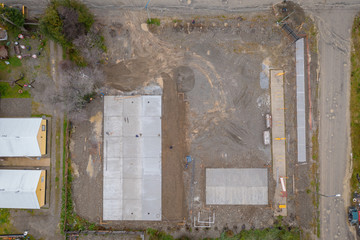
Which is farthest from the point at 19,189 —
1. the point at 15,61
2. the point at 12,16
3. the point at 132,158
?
the point at 12,16

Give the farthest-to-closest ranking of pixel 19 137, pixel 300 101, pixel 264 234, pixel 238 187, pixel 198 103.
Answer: pixel 198 103, pixel 300 101, pixel 238 187, pixel 264 234, pixel 19 137

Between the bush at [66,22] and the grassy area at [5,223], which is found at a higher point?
the bush at [66,22]

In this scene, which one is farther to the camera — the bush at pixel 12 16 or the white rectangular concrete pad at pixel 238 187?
the white rectangular concrete pad at pixel 238 187

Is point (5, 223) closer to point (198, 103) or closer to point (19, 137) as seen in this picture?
→ point (19, 137)

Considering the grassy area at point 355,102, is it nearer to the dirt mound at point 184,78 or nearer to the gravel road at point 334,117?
the gravel road at point 334,117

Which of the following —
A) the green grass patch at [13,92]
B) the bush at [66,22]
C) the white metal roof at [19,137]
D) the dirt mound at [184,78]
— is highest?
the bush at [66,22]

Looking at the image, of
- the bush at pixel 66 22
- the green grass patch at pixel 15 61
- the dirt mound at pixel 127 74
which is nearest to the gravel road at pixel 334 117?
the dirt mound at pixel 127 74

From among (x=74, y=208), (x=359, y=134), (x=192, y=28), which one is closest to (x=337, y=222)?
(x=359, y=134)

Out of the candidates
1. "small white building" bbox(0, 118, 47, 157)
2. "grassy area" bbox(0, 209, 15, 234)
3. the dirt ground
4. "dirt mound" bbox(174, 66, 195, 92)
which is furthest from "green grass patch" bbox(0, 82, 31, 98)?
"dirt mound" bbox(174, 66, 195, 92)
